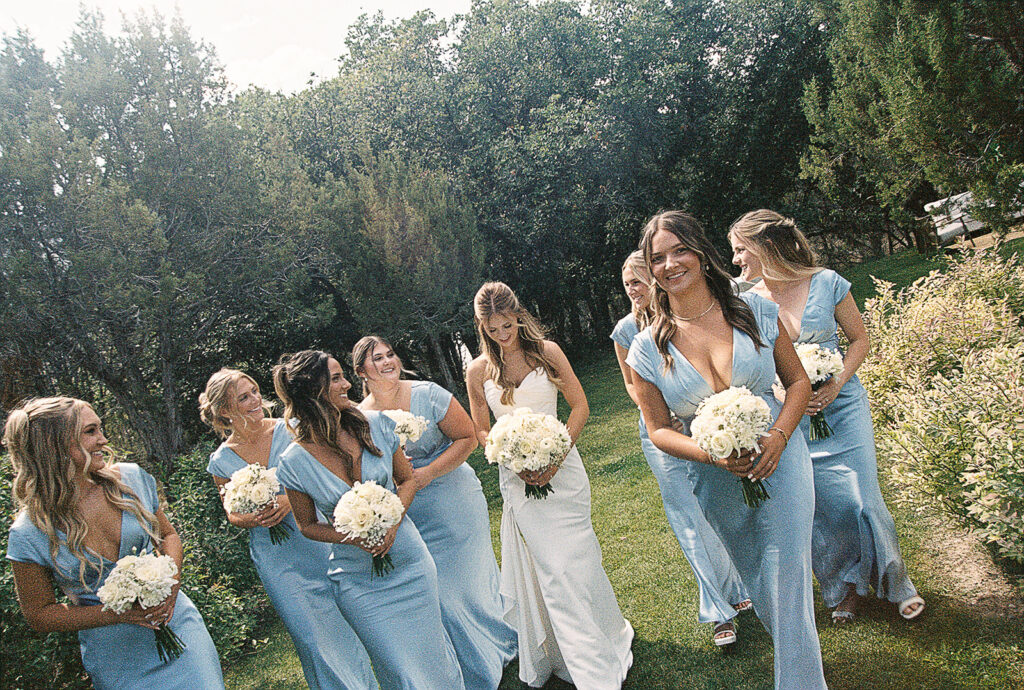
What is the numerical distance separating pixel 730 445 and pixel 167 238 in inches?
544

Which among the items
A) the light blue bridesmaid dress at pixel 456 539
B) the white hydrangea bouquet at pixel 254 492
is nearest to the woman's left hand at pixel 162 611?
the white hydrangea bouquet at pixel 254 492

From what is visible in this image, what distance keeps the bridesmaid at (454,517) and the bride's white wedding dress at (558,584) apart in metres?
0.24

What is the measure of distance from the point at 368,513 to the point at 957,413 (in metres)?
4.00

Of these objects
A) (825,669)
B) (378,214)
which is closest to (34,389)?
(378,214)

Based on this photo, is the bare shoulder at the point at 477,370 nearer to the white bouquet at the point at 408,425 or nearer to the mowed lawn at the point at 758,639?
the white bouquet at the point at 408,425

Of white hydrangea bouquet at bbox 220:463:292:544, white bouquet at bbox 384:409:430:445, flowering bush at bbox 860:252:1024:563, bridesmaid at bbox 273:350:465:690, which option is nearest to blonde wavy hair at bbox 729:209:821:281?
flowering bush at bbox 860:252:1024:563

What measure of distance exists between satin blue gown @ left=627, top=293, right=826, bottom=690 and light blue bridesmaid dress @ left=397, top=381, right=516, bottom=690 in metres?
2.16

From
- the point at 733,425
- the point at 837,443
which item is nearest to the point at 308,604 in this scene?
the point at 733,425

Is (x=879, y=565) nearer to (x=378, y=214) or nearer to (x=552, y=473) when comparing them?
(x=552, y=473)

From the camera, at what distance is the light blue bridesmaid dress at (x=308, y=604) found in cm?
513

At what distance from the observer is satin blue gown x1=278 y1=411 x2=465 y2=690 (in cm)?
429

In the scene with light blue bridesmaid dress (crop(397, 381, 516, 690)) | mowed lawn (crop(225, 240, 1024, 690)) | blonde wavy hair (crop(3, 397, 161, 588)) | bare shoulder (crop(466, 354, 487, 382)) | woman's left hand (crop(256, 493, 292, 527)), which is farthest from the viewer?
bare shoulder (crop(466, 354, 487, 382))

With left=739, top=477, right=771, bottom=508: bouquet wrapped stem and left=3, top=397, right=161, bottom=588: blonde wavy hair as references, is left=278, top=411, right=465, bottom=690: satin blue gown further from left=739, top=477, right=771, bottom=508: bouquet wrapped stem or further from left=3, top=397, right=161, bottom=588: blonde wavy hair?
left=739, top=477, right=771, bottom=508: bouquet wrapped stem

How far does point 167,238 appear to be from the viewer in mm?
14711
